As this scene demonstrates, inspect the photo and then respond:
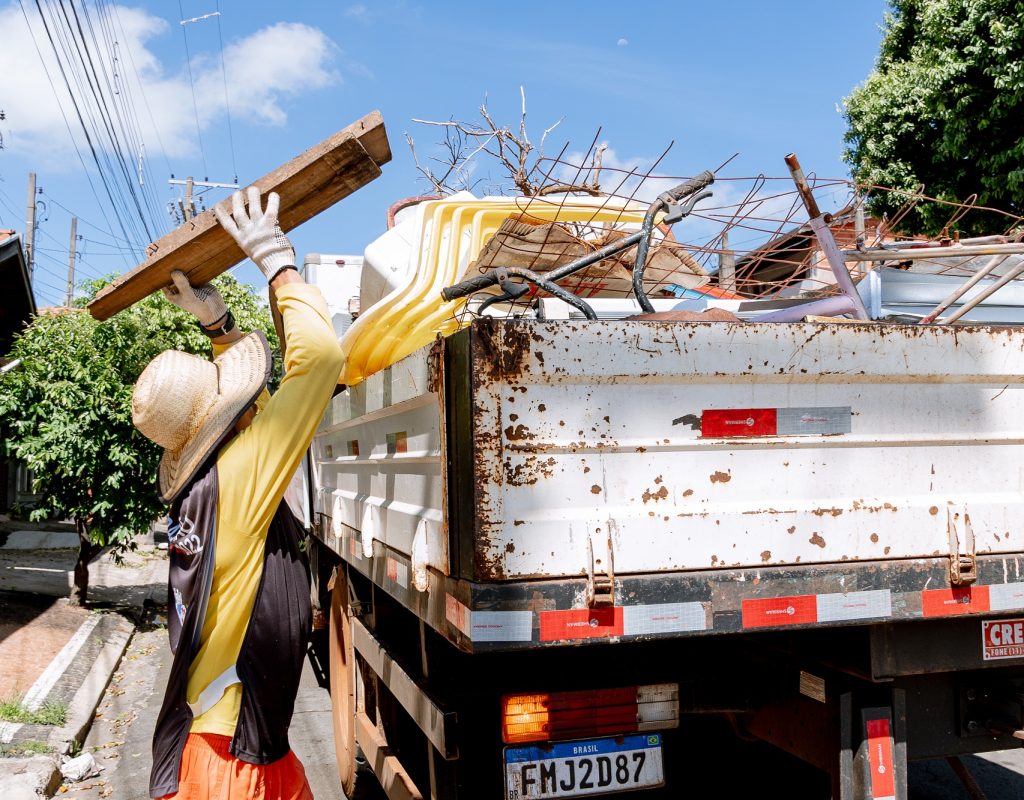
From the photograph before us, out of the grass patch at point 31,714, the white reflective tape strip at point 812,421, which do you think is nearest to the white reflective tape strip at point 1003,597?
the white reflective tape strip at point 812,421

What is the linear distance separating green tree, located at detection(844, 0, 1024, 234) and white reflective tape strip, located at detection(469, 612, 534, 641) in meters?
10.5

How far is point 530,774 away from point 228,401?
1.34 m

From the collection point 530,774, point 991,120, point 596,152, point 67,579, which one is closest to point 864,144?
point 991,120

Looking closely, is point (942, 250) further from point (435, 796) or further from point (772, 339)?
point (435, 796)

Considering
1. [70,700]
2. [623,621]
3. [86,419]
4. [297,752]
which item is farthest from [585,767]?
[86,419]

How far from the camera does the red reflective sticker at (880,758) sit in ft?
8.25

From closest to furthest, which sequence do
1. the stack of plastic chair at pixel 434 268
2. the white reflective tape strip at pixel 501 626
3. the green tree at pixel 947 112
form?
the white reflective tape strip at pixel 501 626 < the stack of plastic chair at pixel 434 268 < the green tree at pixel 947 112

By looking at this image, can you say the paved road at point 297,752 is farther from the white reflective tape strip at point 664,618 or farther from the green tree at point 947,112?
the green tree at point 947,112

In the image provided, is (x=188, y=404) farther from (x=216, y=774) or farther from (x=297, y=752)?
(x=297, y=752)

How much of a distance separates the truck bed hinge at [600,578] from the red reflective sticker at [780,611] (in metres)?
0.36

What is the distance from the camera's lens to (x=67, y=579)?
11398 millimetres

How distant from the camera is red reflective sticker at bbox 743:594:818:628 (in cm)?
236

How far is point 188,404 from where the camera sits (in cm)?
268

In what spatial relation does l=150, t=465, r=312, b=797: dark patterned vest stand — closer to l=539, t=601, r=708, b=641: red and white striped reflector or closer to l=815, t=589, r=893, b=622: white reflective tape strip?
l=539, t=601, r=708, b=641: red and white striped reflector
